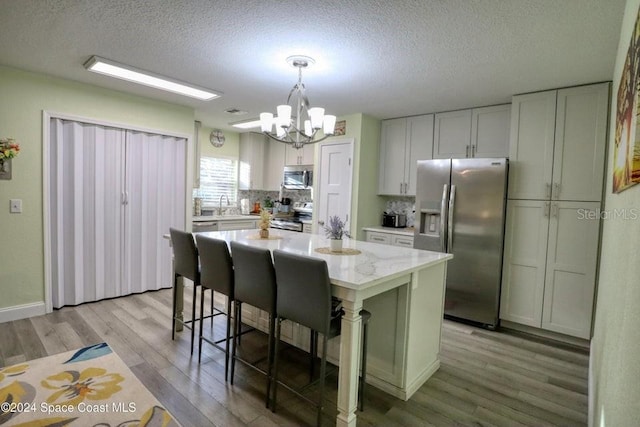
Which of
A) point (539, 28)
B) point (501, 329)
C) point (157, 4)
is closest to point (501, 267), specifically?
point (501, 329)

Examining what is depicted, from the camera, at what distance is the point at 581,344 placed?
10.2 ft

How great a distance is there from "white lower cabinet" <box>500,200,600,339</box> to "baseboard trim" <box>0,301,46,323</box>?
184 inches

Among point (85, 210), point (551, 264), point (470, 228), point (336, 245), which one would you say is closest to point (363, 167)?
point (470, 228)

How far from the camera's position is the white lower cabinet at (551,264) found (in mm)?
3039

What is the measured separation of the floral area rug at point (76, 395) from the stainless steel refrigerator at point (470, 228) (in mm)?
2937

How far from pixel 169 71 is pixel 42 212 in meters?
1.91

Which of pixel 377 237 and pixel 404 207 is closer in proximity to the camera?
pixel 377 237

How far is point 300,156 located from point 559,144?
355 centimetres

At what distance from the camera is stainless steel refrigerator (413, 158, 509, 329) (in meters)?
3.39

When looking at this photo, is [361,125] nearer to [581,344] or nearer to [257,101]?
[257,101]

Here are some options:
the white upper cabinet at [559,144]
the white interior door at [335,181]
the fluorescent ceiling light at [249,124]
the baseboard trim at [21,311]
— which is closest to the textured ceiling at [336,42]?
the white upper cabinet at [559,144]

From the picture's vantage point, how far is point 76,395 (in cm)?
207

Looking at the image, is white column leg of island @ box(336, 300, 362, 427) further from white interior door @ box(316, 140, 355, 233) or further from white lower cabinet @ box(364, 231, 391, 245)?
white interior door @ box(316, 140, 355, 233)

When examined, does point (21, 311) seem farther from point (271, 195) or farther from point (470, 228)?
point (470, 228)
